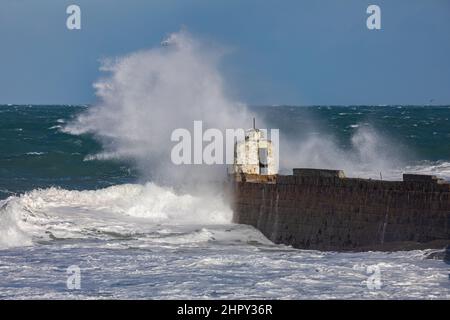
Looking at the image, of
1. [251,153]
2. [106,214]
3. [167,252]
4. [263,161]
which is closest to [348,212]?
[167,252]

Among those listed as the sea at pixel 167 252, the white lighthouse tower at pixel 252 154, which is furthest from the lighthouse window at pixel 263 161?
the sea at pixel 167 252

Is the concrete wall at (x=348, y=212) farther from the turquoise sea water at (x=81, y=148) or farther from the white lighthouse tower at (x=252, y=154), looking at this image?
the turquoise sea water at (x=81, y=148)

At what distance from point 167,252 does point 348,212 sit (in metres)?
3.18

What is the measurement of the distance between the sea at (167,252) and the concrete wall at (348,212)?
0.40m

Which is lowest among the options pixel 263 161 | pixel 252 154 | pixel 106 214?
pixel 106 214

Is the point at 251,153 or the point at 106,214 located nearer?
the point at 251,153

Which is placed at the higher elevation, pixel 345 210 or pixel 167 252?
pixel 345 210

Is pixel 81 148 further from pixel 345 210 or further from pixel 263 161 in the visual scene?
pixel 345 210

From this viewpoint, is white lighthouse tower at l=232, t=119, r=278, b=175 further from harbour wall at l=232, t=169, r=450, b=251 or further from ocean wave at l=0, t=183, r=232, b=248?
harbour wall at l=232, t=169, r=450, b=251

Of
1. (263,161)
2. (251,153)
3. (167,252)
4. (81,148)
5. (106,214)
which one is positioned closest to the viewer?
(167,252)

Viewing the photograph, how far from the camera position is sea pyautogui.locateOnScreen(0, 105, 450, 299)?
1284cm

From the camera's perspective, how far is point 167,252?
16.8 m

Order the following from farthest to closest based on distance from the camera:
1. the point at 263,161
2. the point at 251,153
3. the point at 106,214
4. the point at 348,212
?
the point at 263,161 → the point at 106,214 → the point at 251,153 → the point at 348,212

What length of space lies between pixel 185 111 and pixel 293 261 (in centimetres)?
1608
